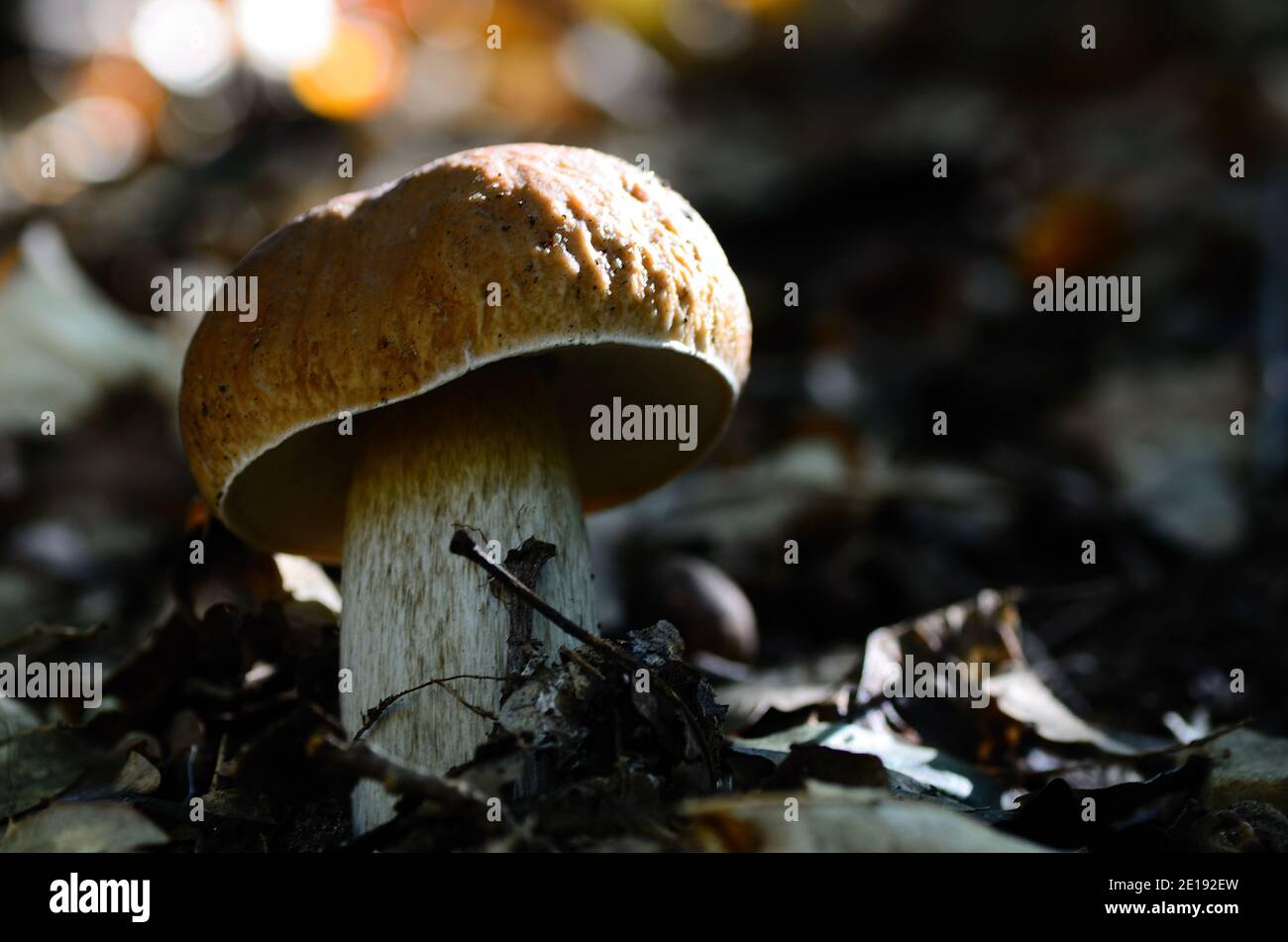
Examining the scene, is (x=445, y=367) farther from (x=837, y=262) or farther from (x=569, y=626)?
(x=837, y=262)

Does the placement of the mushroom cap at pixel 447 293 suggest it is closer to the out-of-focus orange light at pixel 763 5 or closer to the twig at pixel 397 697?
the twig at pixel 397 697

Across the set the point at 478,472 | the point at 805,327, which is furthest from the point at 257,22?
the point at 478,472

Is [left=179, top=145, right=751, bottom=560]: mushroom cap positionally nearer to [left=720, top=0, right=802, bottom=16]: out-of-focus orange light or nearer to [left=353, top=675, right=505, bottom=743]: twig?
[left=353, top=675, right=505, bottom=743]: twig

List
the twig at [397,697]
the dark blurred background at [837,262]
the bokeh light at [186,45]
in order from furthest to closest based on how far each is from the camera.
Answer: the bokeh light at [186,45], the dark blurred background at [837,262], the twig at [397,697]

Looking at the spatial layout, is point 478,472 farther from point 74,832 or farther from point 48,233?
point 48,233

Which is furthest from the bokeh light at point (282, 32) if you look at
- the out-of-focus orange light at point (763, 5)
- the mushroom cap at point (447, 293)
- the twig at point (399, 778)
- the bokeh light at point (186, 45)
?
the twig at point (399, 778)
